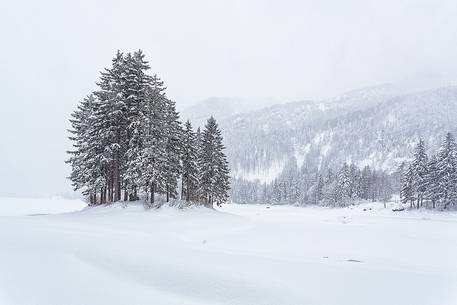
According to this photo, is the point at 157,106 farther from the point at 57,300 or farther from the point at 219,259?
the point at 57,300

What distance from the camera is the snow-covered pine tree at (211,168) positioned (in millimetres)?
45312

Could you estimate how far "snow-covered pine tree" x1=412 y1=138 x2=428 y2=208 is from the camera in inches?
2589

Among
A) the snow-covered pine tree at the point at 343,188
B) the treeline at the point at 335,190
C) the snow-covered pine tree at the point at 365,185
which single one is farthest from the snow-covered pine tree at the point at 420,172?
the snow-covered pine tree at the point at 365,185

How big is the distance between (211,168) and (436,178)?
156ft

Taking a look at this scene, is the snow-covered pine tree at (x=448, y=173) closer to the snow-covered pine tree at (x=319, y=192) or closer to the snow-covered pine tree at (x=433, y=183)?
the snow-covered pine tree at (x=433, y=183)

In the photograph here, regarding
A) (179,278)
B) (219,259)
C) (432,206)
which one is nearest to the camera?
(179,278)

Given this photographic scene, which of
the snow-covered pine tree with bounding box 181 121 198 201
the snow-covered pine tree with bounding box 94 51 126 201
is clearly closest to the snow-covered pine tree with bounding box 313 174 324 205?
the snow-covered pine tree with bounding box 181 121 198 201

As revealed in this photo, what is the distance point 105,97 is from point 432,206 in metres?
66.1

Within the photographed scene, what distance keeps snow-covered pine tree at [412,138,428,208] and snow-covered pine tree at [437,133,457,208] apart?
5.07 m

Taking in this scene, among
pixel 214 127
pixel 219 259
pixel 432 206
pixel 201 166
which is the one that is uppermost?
pixel 214 127

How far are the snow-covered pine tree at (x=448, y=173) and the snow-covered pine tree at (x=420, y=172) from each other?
5.07 meters

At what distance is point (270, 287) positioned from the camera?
6941mm

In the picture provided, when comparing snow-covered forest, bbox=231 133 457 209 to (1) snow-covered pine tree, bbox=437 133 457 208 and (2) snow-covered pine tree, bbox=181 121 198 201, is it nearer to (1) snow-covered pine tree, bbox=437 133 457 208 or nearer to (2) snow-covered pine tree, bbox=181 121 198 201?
(1) snow-covered pine tree, bbox=437 133 457 208

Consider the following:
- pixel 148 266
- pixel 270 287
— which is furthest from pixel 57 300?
pixel 270 287
